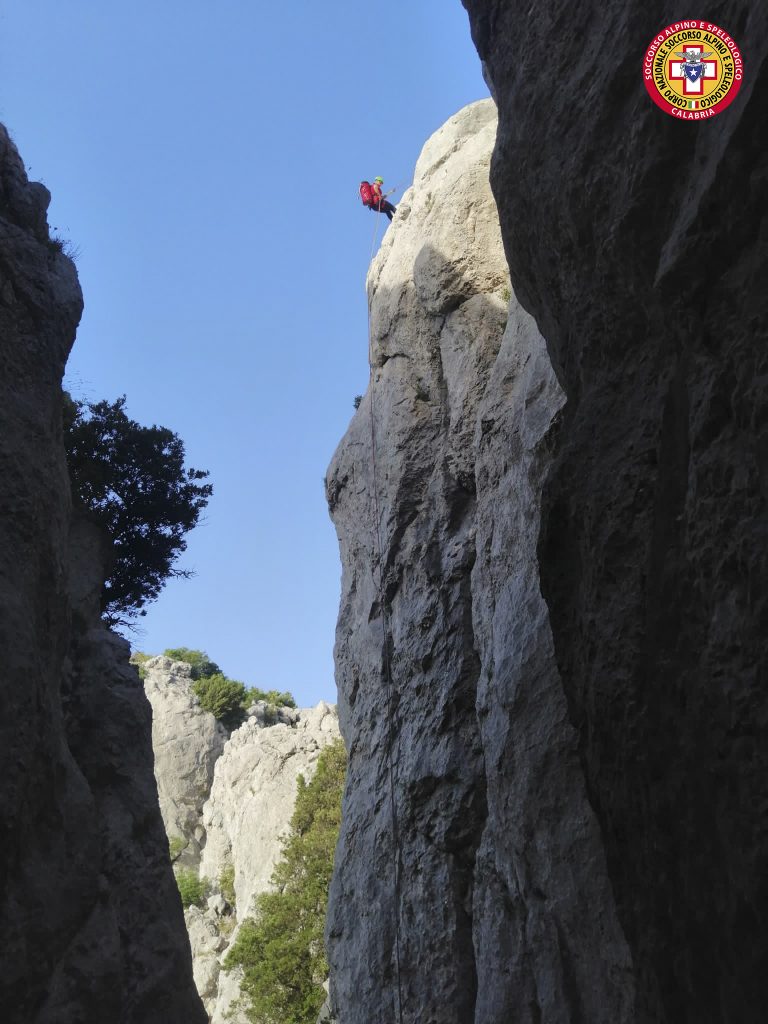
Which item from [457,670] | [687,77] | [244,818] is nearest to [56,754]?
[457,670]

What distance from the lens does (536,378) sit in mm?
12430

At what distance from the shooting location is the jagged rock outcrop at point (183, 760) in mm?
40500

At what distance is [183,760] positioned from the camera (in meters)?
41.3

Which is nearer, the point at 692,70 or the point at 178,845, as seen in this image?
the point at 692,70

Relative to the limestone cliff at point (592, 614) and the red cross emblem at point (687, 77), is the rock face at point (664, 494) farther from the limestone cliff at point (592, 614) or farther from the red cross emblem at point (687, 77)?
the red cross emblem at point (687, 77)

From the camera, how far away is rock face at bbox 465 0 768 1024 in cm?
506

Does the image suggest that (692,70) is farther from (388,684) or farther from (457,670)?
(388,684)

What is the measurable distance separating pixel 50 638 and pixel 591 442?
6.87 metres

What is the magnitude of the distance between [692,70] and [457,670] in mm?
10046

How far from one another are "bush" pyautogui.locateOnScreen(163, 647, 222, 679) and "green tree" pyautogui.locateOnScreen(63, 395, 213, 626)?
38.1m

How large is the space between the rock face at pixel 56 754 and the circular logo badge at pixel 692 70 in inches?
281

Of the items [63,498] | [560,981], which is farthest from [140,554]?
[560,981]

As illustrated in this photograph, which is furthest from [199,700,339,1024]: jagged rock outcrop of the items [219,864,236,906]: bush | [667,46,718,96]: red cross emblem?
[667,46,718,96]: red cross emblem

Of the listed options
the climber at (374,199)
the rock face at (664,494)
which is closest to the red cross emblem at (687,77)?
the rock face at (664,494)
